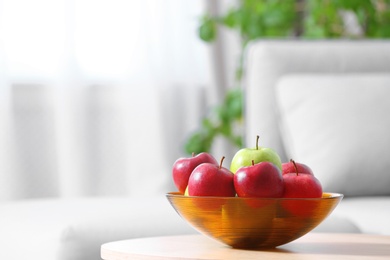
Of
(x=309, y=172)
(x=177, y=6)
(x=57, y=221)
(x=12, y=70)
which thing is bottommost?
(x=57, y=221)

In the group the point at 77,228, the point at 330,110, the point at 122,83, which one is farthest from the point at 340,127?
the point at 122,83

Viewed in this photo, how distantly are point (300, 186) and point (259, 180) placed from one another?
0.07 metres

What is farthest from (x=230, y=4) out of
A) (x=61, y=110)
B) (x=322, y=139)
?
(x=322, y=139)

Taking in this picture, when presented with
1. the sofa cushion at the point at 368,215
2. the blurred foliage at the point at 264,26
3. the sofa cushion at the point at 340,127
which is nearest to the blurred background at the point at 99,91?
the blurred foliage at the point at 264,26

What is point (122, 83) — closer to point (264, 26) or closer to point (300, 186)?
point (264, 26)

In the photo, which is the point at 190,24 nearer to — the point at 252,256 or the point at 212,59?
the point at 212,59

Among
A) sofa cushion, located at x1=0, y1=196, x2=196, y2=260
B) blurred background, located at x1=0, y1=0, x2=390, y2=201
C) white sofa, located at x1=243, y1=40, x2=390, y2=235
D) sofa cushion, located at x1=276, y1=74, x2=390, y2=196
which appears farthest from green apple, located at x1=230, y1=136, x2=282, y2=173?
blurred background, located at x1=0, y1=0, x2=390, y2=201

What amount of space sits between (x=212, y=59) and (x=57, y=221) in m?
1.81

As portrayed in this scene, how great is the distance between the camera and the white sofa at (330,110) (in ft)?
6.90

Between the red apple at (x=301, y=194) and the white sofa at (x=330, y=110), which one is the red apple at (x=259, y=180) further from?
the white sofa at (x=330, y=110)

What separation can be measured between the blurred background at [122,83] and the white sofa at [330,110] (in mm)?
559

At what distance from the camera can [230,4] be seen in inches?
135

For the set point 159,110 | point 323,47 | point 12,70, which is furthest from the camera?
point 159,110

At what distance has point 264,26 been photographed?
10.2 feet
